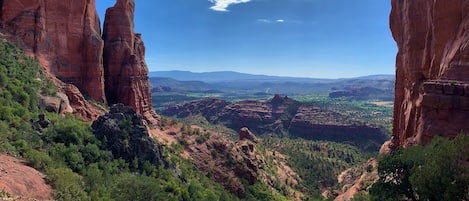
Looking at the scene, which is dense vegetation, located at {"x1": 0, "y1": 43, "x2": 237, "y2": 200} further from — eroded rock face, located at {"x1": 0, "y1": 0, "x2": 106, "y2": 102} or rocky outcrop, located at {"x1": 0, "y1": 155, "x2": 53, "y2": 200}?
eroded rock face, located at {"x1": 0, "y1": 0, "x2": 106, "y2": 102}

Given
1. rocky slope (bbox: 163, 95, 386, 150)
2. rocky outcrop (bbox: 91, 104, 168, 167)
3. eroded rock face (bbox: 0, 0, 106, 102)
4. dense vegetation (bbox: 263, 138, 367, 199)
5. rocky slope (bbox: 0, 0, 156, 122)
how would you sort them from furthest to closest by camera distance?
rocky slope (bbox: 163, 95, 386, 150) < dense vegetation (bbox: 263, 138, 367, 199) < rocky slope (bbox: 0, 0, 156, 122) < eroded rock face (bbox: 0, 0, 106, 102) < rocky outcrop (bbox: 91, 104, 168, 167)

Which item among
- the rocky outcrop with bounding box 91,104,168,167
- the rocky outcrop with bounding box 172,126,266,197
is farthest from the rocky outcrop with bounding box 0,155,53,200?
the rocky outcrop with bounding box 172,126,266,197

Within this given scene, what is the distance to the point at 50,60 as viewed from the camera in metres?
49.4

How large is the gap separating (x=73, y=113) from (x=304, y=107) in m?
137

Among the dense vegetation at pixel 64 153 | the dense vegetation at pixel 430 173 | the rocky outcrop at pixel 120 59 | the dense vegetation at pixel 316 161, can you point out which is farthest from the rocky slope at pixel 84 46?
the dense vegetation at pixel 430 173

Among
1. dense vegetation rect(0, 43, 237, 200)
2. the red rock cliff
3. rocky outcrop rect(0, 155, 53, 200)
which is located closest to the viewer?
rocky outcrop rect(0, 155, 53, 200)

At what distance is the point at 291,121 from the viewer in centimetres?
15812

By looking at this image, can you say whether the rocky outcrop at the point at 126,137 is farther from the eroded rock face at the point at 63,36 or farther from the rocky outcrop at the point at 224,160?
the eroded rock face at the point at 63,36

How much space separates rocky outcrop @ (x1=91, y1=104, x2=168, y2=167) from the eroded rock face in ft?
48.0

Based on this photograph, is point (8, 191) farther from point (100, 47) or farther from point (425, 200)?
point (100, 47)

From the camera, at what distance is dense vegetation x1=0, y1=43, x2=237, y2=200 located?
2705 cm

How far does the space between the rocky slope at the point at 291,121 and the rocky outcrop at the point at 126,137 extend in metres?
98.0

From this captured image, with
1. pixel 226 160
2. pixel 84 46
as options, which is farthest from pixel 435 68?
pixel 84 46

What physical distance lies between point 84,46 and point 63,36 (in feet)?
11.6
